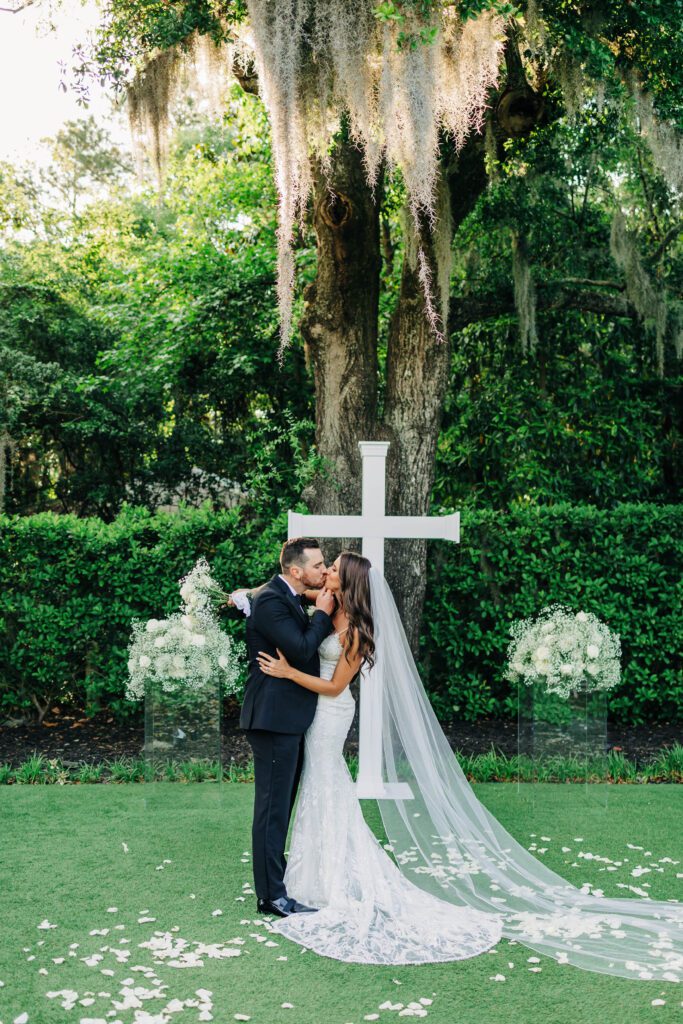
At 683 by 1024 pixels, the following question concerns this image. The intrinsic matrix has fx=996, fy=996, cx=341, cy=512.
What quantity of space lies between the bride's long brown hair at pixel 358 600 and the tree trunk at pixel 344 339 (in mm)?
2978

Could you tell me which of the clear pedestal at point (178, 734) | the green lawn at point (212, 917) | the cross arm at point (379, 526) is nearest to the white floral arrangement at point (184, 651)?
the clear pedestal at point (178, 734)

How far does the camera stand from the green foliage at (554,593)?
812 centimetres

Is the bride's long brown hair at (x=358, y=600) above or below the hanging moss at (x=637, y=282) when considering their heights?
below

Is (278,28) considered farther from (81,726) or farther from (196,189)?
(196,189)

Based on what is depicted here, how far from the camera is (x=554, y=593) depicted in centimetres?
814

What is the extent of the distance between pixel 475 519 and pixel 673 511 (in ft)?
5.45

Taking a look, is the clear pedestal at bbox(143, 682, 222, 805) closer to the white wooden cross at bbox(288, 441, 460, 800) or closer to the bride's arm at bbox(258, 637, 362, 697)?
the white wooden cross at bbox(288, 441, 460, 800)

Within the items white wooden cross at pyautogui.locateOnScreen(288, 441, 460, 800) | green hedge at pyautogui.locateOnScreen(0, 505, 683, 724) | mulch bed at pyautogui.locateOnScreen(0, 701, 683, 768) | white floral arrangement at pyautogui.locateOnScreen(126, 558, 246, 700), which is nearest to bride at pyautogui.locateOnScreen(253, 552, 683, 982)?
white wooden cross at pyautogui.locateOnScreen(288, 441, 460, 800)

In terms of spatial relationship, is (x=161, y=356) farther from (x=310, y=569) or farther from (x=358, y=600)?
(x=358, y=600)

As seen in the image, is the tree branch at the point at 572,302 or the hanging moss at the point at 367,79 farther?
the tree branch at the point at 572,302

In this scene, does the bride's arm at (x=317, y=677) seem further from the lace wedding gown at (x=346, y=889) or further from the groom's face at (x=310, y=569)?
the groom's face at (x=310, y=569)

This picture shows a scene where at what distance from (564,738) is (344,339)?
342cm

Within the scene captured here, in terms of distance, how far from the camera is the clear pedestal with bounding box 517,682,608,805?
20.7ft

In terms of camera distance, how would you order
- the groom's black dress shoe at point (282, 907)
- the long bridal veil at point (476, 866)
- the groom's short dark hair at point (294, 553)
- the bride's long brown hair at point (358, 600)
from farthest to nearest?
the groom's short dark hair at point (294, 553) < the bride's long brown hair at point (358, 600) < the groom's black dress shoe at point (282, 907) < the long bridal veil at point (476, 866)
